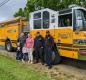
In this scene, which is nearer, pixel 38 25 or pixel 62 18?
pixel 62 18

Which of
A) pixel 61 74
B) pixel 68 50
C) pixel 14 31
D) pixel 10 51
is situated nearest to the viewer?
pixel 61 74

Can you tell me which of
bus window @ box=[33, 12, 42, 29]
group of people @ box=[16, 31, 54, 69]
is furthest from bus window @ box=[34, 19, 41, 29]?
group of people @ box=[16, 31, 54, 69]

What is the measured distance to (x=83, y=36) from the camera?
51.9ft

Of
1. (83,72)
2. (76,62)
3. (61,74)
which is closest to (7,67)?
(61,74)

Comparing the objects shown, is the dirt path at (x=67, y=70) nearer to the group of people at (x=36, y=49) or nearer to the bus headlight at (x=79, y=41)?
the group of people at (x=36, y=49)

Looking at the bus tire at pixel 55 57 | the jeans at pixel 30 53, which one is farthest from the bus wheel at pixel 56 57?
the jeans at pixel 30 53

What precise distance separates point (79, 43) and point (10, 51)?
10.2 m

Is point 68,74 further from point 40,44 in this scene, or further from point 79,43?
point 40,44

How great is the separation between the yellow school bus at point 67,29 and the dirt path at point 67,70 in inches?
26.1

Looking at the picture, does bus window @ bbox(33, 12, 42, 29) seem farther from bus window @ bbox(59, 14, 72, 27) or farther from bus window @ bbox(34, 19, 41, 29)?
bus window @ bbox(59, 14, 72, 27)

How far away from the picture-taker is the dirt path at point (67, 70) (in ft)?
47.3

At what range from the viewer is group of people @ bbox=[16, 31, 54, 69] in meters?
17.5

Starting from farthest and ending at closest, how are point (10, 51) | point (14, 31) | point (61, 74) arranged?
1. point (10, 51)
2. point (14, 31)
3. point (61, 74)

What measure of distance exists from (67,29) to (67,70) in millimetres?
2045
